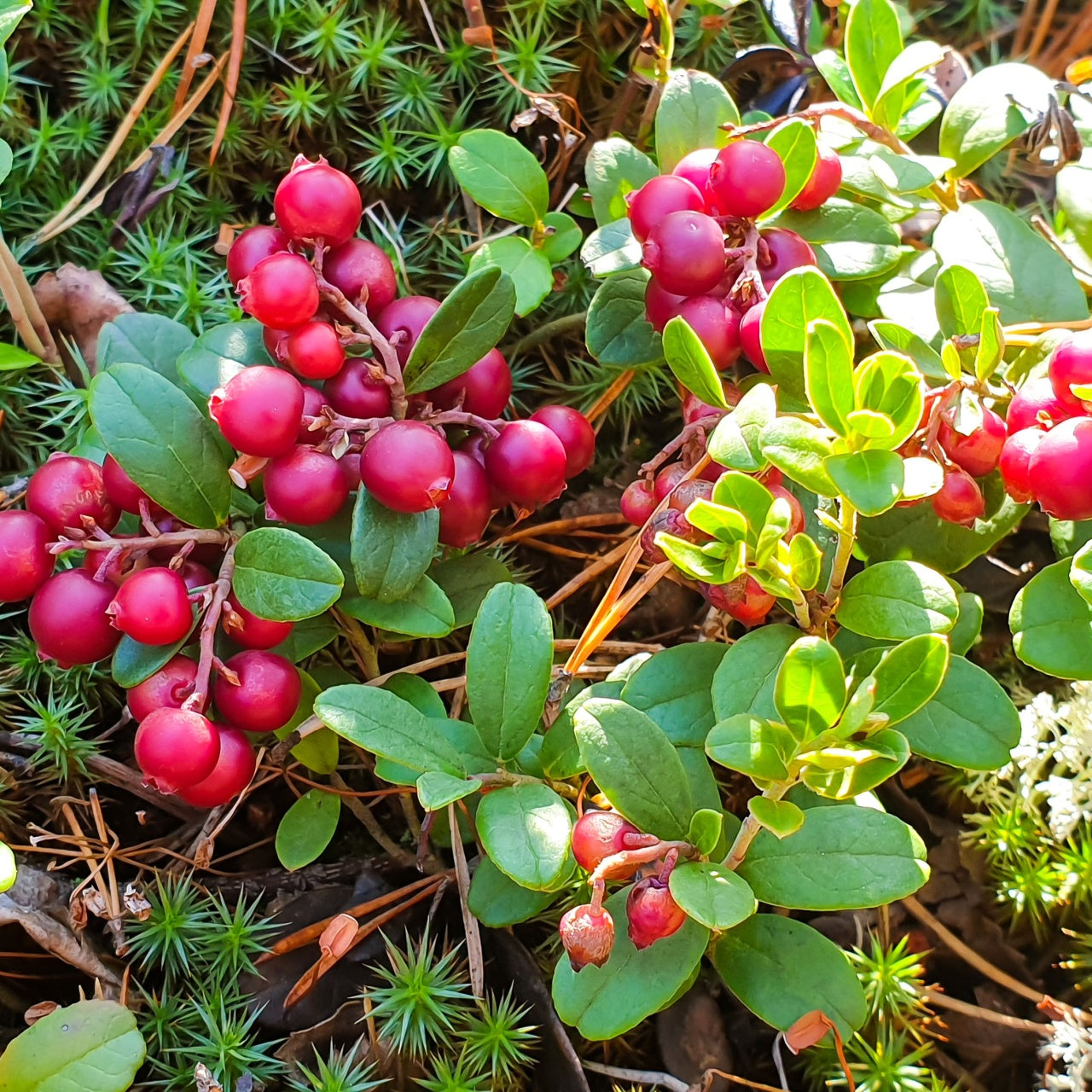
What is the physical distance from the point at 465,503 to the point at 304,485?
253 mm

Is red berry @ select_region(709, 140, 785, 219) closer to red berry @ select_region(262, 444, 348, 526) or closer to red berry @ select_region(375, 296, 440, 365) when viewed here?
red berry @ select_region(375, 296, 440, 365)

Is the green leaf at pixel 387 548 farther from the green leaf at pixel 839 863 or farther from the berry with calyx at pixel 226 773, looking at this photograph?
the green leaf at pixel 839 863

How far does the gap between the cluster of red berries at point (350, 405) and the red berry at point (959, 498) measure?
0.58 meters

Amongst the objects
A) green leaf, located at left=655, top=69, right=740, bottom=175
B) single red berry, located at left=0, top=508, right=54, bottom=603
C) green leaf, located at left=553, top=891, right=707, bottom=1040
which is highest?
green leaf, located at left=655, top=69, right=740, bottom=175

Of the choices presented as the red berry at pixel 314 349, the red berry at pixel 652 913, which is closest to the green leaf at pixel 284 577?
the red berry at pixel 314 349

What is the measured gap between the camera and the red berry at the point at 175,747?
4.71 feet

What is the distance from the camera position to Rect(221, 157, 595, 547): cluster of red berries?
1.50 meters

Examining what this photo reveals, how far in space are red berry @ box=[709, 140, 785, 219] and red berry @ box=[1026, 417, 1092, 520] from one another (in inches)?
22.2

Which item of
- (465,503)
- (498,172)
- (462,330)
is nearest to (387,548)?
(465,503)

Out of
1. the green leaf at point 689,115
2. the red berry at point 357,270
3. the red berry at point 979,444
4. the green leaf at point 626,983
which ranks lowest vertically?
the green leaf at point 626,983

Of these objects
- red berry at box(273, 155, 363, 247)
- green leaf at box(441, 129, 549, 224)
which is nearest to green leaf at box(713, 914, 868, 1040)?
red berry at box(273, 155, 363, 247)

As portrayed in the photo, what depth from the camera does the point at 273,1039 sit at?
172 cm

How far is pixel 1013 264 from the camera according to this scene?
6.00ft

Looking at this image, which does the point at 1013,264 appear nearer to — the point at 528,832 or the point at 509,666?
the point at 509,666
